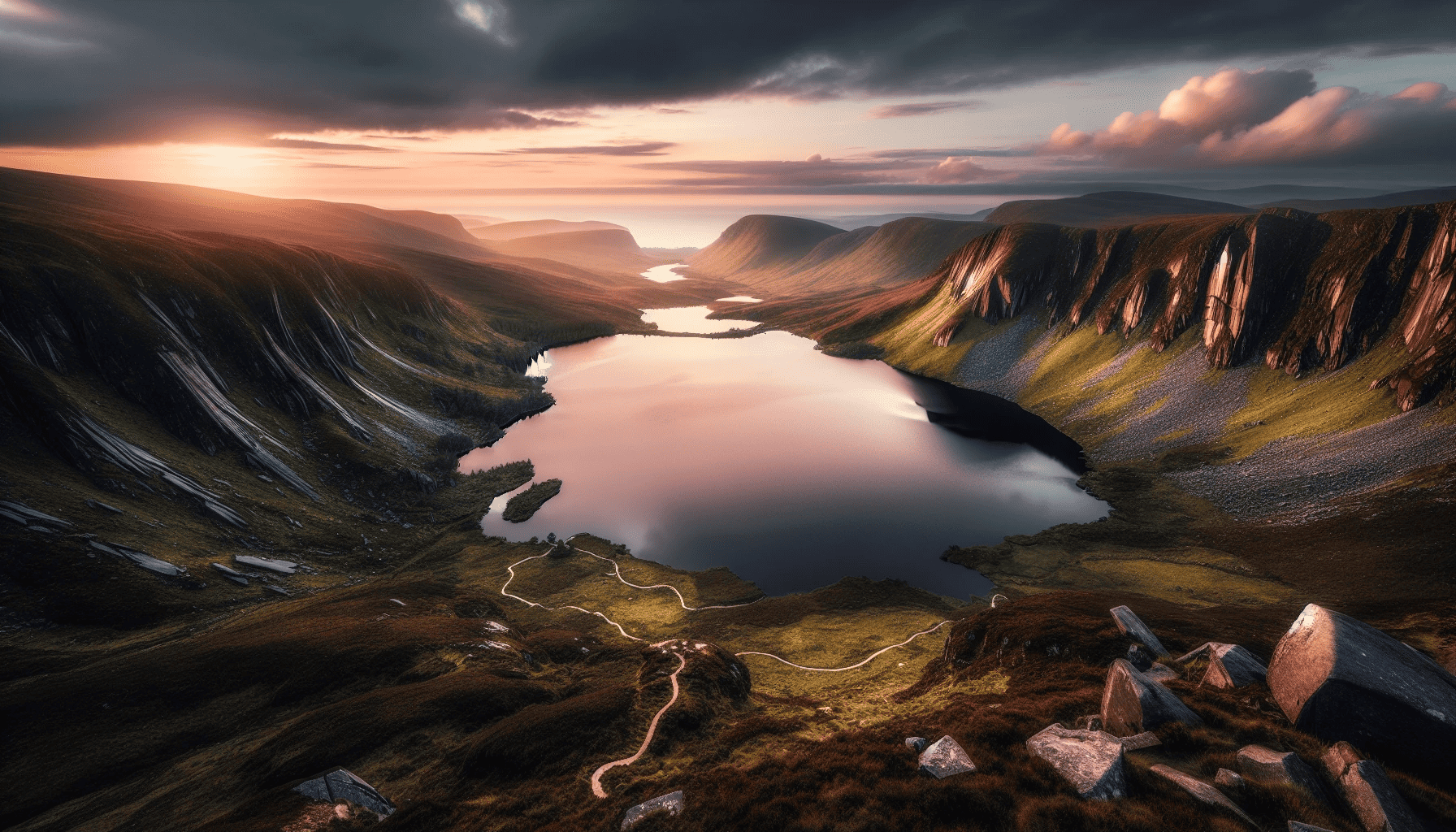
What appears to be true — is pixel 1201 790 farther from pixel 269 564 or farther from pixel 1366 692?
pixel 269 564

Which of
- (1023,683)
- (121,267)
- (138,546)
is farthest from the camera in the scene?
(121,267)

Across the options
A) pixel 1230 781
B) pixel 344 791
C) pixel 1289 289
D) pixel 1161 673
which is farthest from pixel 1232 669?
pixel 1289 289

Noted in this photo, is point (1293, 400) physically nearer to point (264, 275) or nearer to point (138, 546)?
point (138, 546)

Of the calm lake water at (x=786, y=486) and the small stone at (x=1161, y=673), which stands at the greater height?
the small stone at (x=1161, y=673)

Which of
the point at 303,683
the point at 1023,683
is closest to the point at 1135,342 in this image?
the point at 1023,683

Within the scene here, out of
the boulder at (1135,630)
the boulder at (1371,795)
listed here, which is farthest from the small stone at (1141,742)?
the boulder at (1135,630)

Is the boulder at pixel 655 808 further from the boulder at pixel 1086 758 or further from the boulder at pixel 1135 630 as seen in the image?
the boulder at pixel 1135 630
